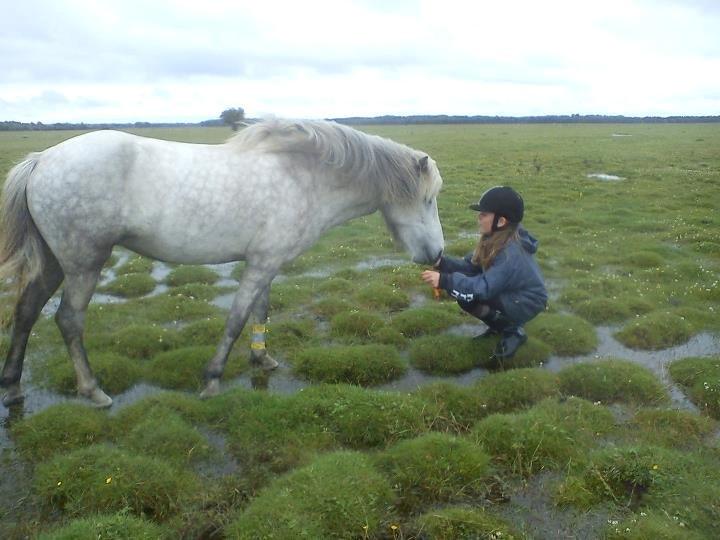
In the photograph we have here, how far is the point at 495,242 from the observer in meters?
6.68

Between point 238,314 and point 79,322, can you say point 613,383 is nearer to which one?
point 238,314

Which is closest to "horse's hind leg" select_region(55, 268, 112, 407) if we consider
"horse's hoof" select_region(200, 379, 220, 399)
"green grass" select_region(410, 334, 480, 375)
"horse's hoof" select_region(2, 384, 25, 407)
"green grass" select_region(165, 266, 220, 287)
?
"horse's hoof" select_region(2, 384, 25, 407)

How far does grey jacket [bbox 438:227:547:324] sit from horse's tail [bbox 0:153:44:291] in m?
4.43

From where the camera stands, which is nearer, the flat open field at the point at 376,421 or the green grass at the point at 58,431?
the flat open field at the point at 376,421

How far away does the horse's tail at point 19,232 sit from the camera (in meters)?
5.31

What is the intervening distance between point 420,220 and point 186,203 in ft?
9.58

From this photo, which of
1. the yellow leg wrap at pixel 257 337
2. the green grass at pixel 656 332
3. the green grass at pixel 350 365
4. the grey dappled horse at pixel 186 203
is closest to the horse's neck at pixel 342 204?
the grey dappled horse at pixel 186 203

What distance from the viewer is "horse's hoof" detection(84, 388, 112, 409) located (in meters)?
5.75

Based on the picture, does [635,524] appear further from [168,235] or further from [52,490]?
[168,235]

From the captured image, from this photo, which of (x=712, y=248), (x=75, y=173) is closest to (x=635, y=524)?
(x=75, y=173)

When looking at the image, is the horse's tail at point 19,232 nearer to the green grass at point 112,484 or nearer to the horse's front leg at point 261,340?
the green grass at point 112,484

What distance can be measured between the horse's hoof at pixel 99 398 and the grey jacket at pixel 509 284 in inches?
156

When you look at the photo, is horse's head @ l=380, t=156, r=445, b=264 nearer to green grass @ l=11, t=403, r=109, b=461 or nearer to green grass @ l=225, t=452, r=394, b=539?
Result: green grass @ l=225, t=452, r=394, b=539

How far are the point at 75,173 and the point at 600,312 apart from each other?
24.7 ft
